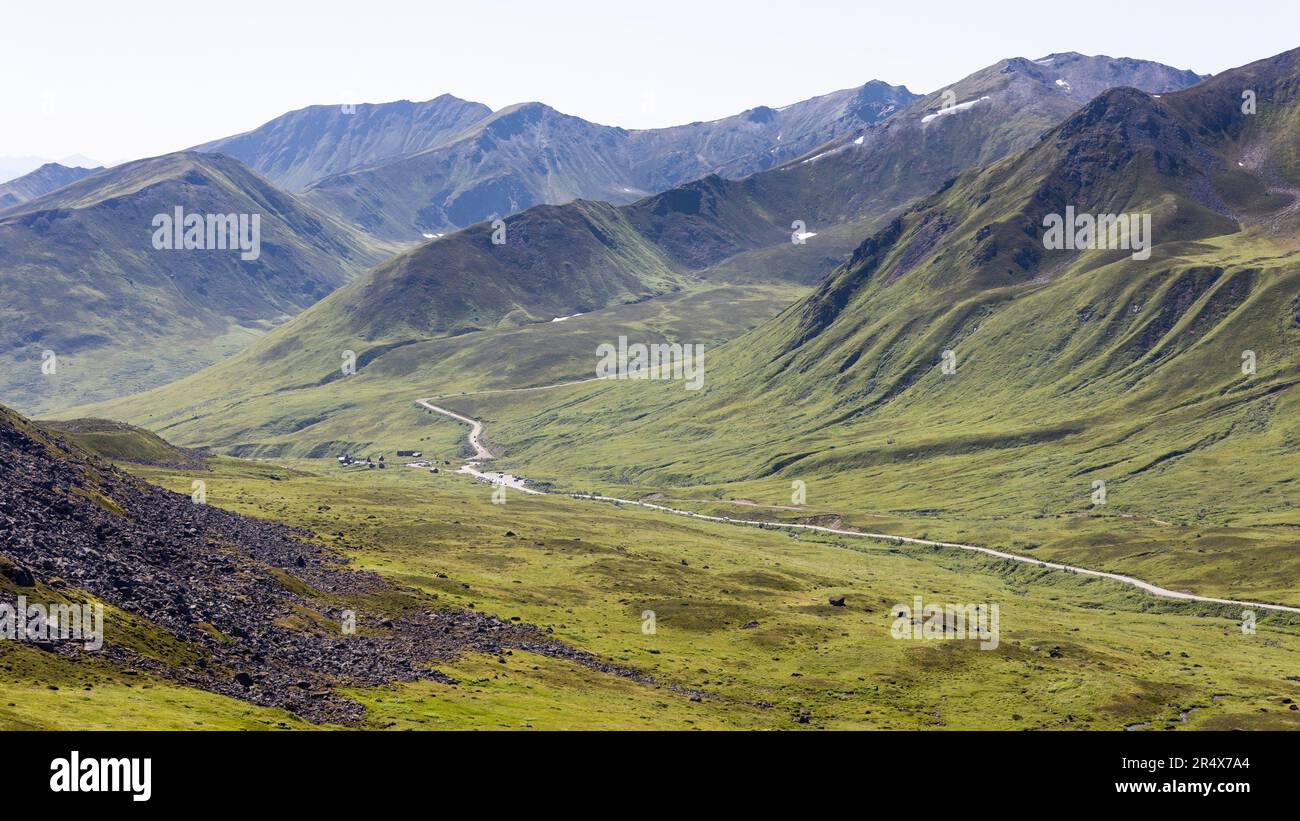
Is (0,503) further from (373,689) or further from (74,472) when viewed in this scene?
(373,689)

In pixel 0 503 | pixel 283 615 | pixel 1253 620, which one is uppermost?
pixel 0 503

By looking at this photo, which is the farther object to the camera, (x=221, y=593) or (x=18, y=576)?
(x=221, y=593)

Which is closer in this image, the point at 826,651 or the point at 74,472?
the point at 74,472

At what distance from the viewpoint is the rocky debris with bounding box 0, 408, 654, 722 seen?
9738 cm

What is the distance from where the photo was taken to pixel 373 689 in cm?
10188

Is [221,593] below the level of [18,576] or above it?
below

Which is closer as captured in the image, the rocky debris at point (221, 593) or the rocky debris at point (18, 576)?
the rocky debris at point (18, 576)

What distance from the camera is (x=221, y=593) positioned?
11638 centimetres

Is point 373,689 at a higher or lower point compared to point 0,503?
lower

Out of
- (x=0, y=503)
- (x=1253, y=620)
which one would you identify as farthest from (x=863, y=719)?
(x=1253, y=620)

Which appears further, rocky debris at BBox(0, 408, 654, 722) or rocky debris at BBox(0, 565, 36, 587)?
rocky debris at BBox(0, 408, 654, 722)

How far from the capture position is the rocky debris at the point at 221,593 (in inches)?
3834
